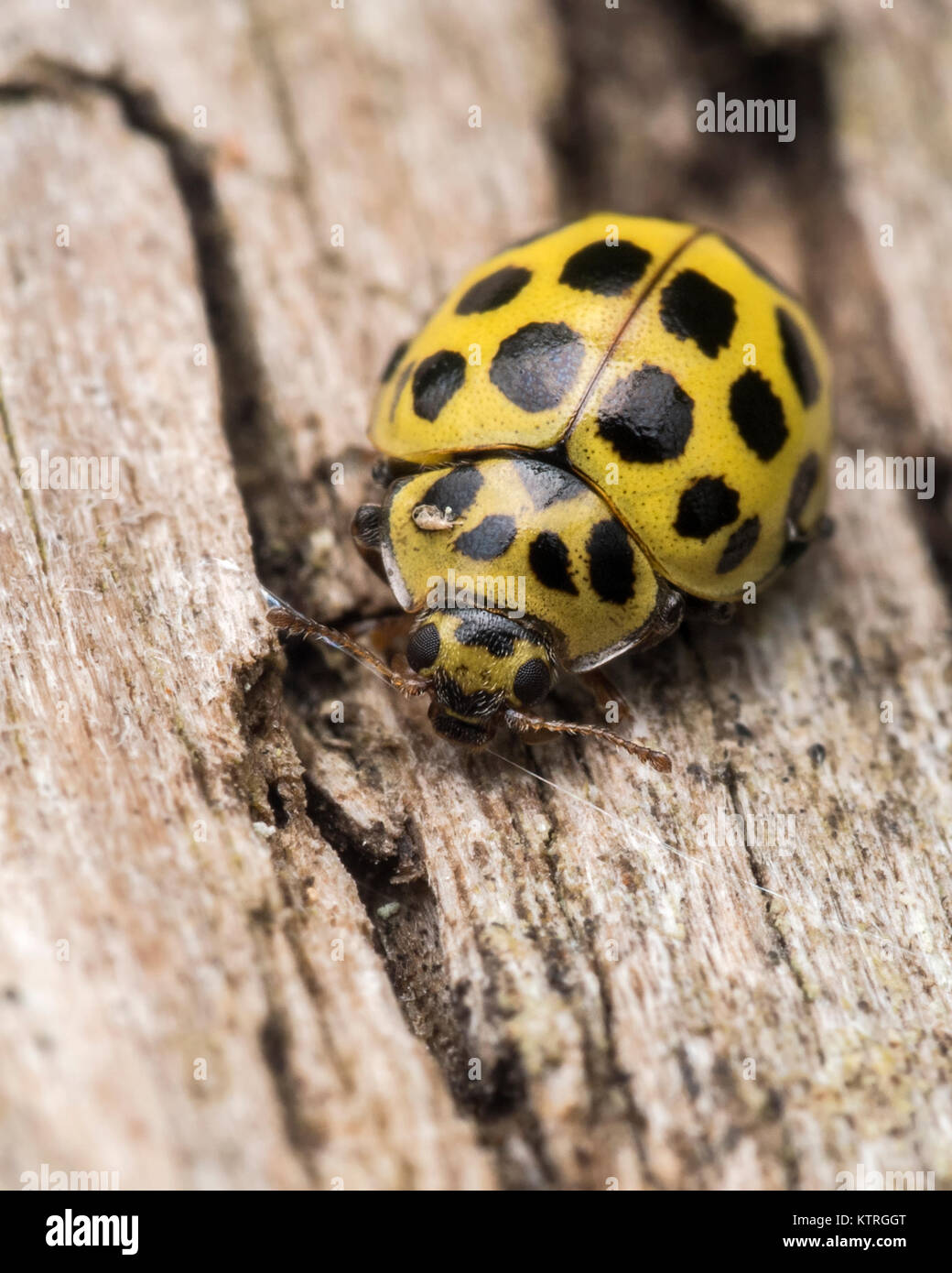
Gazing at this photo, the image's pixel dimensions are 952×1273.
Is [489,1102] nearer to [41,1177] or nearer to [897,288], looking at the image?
[41,1177]

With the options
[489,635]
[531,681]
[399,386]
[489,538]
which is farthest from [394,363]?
[531,681]

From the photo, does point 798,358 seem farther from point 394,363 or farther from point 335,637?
point 335,637

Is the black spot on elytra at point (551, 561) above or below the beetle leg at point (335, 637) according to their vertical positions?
above

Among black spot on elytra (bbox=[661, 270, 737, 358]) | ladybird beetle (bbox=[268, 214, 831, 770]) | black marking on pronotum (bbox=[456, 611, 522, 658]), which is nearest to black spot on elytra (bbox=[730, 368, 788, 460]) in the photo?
ladybird beetle (bbox=[268, 214, 831, 770])

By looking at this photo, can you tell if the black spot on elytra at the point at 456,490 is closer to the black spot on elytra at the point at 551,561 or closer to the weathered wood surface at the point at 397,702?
the black spot on elytra at the point at 551,561

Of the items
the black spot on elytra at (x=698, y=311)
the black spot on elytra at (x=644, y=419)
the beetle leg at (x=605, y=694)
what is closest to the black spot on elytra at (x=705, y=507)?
the black spot on elytra at (x=644, y=419)

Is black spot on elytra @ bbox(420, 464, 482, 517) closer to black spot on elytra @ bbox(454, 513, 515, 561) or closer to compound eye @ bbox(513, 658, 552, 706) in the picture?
black spot on elytra @ bbox(454, 513, 515, 561)
